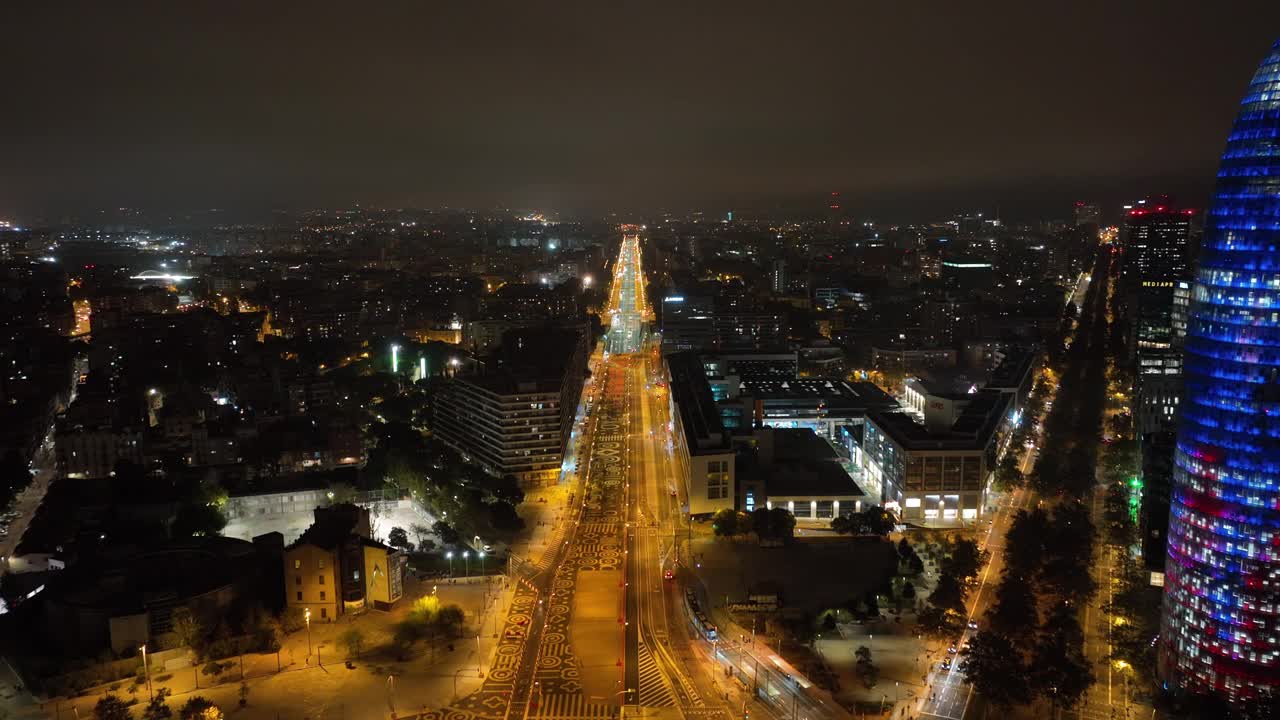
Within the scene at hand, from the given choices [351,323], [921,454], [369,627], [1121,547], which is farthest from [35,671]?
[351,323]

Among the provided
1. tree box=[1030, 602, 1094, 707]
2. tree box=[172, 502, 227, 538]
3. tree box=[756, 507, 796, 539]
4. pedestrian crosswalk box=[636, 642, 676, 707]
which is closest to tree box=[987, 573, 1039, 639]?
tree box=[1030, 602, 1094, 707]

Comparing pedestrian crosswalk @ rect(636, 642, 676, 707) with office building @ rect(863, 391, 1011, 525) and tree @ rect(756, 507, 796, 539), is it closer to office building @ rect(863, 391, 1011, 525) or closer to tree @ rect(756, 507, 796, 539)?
tree @ rect(756, 507, 796, 539)

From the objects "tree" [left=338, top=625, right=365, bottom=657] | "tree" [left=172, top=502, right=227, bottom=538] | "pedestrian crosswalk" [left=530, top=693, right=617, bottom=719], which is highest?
"tree" [left=172, top=502, right=227, bottom=538]

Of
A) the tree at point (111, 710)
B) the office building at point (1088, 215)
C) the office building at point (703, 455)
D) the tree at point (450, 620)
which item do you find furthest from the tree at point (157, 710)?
the office building at point (1088, 215)

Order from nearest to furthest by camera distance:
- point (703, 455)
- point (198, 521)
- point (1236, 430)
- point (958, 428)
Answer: point (1236, 430) < point (198, 521) < point (703, 455) < point (958, 428)

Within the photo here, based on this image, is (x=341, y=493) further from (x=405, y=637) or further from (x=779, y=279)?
(x=779, y=279)

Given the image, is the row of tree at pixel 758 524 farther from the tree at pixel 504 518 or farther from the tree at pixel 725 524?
the tree at pixel 504 518

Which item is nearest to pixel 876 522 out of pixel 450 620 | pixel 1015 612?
pixel 1015 612
